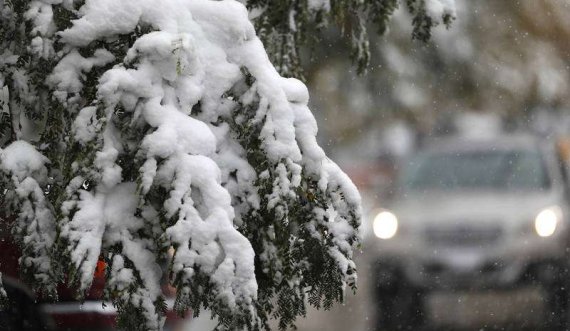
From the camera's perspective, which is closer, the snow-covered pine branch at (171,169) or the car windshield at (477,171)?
the snow-covered pine branch at (171,169)

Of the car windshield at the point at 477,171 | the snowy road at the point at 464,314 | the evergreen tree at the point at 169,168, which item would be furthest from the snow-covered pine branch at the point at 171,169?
the car windshield at the point at 477,171

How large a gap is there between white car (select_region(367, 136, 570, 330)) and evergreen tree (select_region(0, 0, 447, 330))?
4.94 meters

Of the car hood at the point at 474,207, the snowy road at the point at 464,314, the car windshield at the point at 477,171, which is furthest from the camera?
the car windshield at the point at 477,171

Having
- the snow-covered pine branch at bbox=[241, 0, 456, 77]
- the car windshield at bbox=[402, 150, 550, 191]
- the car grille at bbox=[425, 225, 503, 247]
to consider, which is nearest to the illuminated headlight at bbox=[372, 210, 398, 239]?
the car grille at bbox=[425, 225, 503, 247]

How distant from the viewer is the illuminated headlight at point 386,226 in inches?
339

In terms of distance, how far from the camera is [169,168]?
9.27ft

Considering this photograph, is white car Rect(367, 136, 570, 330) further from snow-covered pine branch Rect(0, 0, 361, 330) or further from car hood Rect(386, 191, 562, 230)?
snow-covered pine branch Rect(0, 0, 361, 330)

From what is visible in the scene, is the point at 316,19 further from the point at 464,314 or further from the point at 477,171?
the point at 477,171

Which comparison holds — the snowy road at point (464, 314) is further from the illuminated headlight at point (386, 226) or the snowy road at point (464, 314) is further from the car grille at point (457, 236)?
the illuminated headlight at point (386, 226)

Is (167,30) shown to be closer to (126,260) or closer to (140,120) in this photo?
(140,120)

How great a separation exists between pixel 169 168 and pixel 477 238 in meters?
6.14

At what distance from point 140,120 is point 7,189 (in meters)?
0.58

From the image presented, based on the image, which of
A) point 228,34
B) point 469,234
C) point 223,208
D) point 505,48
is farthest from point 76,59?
point 505,48

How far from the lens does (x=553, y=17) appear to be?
19.5m
